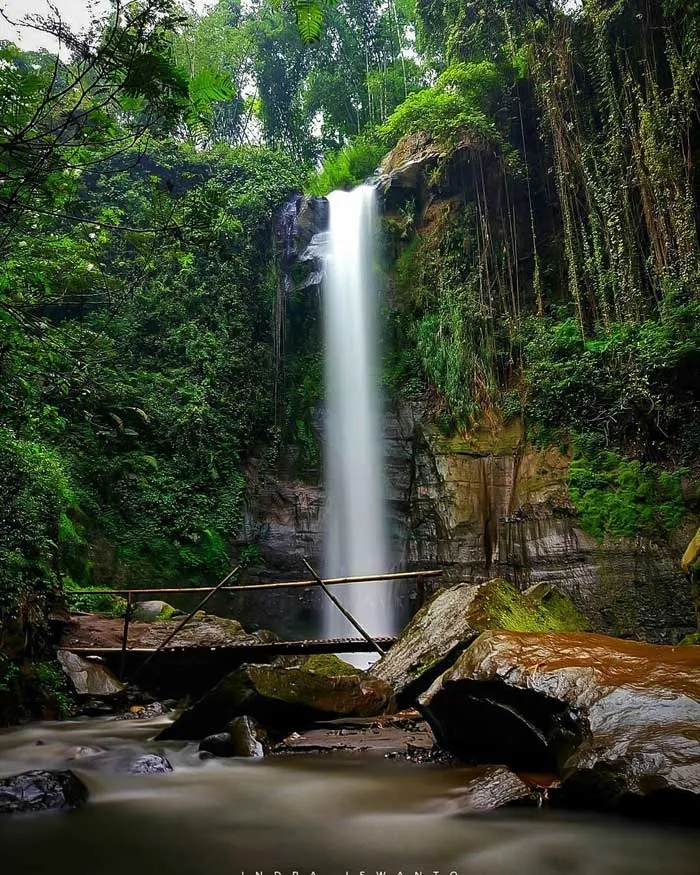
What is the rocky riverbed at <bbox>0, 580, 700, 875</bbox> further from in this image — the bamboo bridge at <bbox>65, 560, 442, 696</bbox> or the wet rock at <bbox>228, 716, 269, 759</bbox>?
the bamboo bridge at <bbox>65, 560, 442, 696</bbox>

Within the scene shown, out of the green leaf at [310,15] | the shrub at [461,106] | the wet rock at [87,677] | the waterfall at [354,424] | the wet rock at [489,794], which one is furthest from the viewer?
the shrub at [461,106]

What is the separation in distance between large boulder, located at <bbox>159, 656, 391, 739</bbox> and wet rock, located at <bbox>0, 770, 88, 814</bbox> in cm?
177

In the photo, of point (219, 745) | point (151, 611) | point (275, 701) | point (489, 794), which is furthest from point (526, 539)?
point (489, 794)

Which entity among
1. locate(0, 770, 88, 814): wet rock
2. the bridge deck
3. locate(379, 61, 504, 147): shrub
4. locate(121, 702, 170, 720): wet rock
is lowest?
locate(121, 702, 170, 720): wet rock

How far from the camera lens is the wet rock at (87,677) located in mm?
8008

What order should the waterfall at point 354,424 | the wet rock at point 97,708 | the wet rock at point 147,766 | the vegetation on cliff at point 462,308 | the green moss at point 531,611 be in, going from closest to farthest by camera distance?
1. the wet rock at point 147,766
2. the green moss at point 531,611
3. the wet rock at point 97,708
4. the vegetation on cliff at point 462,308
5. the waterfall at point 354,424

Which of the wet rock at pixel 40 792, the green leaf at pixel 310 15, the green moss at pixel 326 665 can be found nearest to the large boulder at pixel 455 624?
the green moss at pixel 326 665

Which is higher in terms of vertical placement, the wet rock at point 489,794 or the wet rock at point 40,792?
the wet rock at point 40,792

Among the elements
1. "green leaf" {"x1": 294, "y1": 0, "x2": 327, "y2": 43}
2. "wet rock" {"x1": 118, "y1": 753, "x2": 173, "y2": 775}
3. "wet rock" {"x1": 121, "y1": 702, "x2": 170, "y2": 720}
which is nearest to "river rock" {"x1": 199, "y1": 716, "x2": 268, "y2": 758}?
"wet rock" {"x1": 118, "y1": 753, "x2": 173, "y2": 775}

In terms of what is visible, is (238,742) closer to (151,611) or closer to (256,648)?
(256,648)

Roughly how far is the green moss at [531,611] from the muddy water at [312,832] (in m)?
2.34

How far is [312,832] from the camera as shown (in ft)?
12.0

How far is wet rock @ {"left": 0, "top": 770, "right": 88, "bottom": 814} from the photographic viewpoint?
12.1 feet

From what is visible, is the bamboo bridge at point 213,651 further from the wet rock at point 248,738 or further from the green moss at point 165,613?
the green moss at point 165,613
